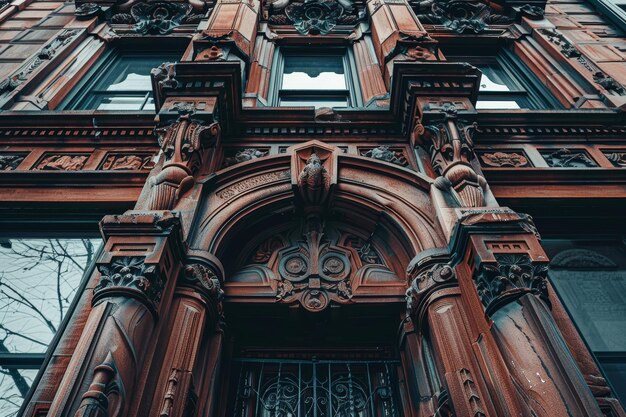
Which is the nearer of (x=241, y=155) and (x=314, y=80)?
(x=241, y=155)

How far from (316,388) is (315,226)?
2130 millimetres

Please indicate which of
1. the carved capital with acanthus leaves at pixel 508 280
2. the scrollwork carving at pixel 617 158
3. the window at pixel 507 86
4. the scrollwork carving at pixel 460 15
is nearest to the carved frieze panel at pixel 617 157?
the scrollwork carving at pixel 617 158

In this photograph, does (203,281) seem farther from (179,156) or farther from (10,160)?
(10,160)

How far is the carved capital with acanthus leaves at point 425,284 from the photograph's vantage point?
15.8 ft

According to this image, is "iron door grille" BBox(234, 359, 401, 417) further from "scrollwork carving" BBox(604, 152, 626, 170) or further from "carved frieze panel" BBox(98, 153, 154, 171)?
"scrollwork carving" BBox(604, 152, 626, 170)

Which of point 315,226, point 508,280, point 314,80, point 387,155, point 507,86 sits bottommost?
point 508,280

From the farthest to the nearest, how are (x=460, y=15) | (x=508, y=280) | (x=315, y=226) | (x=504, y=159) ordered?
(x=460, y=15), (x=504, y=159), (x=315, y=226), (x=508, y=280)

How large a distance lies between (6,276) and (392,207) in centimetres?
486

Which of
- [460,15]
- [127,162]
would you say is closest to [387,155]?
[127,162]

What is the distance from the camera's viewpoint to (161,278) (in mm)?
4492

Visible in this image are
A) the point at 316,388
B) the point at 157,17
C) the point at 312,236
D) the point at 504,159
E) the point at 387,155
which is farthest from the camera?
the point at 157,17

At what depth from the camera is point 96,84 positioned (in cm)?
946

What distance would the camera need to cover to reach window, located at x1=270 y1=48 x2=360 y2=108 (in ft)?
29.3

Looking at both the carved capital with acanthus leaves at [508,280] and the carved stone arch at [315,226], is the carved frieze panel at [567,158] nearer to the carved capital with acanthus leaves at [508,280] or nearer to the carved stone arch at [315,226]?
the carved stone arch at [315,226]
